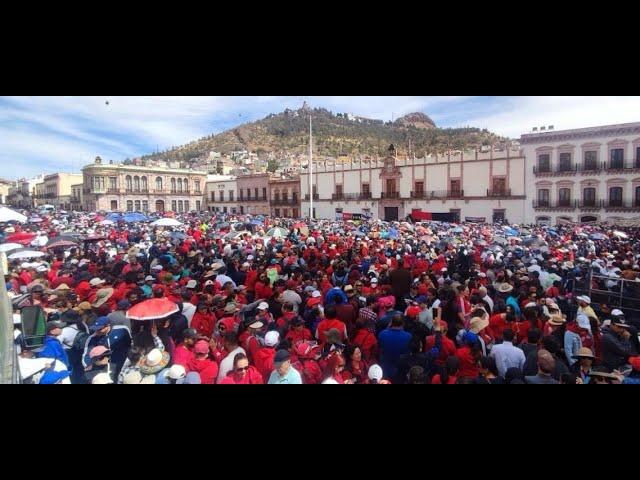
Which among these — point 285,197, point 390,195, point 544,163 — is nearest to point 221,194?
point 285,197

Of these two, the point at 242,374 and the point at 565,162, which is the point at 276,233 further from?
the point at 565,162

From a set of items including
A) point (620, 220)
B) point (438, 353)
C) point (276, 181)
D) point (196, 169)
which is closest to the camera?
point (438, 353)

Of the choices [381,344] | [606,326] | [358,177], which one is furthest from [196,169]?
[358,177]

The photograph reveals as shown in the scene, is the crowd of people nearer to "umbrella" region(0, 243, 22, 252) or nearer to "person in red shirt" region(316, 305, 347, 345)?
"person in red shirt" region(316, 305, 347, 345)

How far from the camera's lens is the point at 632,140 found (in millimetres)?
6496

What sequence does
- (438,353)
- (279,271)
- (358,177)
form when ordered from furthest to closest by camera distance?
1. (358,177)
2. (279,271)
3. (438,353)

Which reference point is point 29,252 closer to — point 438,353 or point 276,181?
point 438,353

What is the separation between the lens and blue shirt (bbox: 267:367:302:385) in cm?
356

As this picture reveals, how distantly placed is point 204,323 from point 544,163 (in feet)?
43.0

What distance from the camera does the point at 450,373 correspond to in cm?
355

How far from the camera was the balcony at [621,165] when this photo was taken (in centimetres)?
766

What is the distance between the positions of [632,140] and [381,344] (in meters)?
6.10

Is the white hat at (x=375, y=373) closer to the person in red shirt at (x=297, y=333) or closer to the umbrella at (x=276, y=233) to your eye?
the person in red shirt at (x=297, y=333)

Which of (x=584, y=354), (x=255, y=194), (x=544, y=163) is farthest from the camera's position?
(x=255, y=194)
